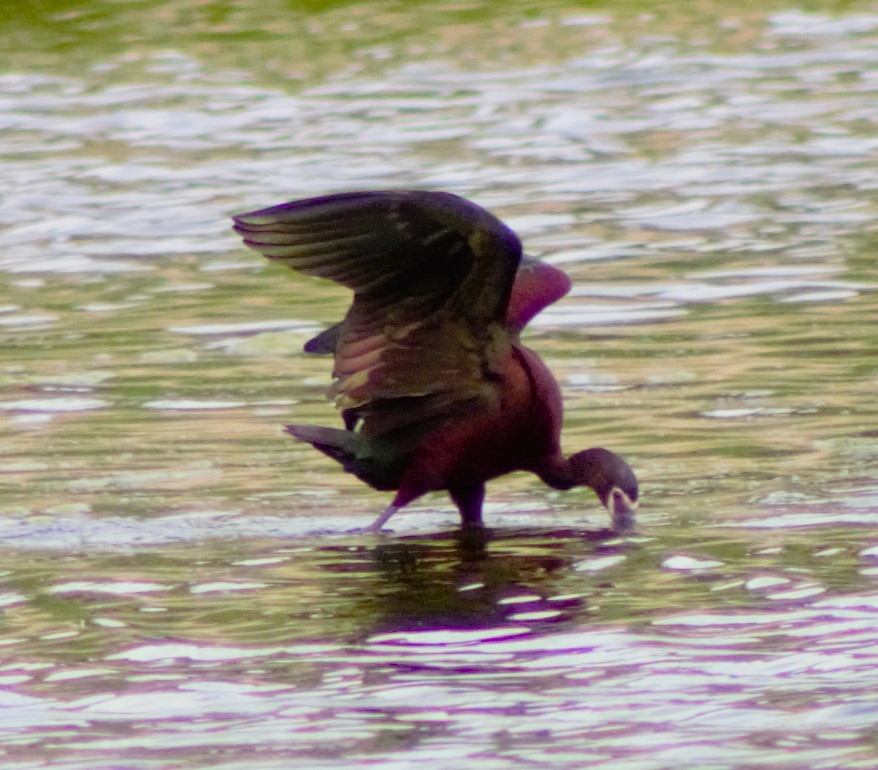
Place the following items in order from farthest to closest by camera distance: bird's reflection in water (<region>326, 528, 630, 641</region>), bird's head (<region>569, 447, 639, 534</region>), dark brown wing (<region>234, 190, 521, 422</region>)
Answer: bird's head (<region>569, 447, 639, 534</region>), dark brown wing (<region>234, 190, 521, 422</region>), bird's reflection in water (<region>326, 528, 630, 641</region>)

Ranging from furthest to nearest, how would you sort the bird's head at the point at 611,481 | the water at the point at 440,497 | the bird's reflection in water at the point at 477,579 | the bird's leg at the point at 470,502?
1. the bird's leg at the point at 470,502
2. the bird's head at the point at 611,481
3. the bird's reflection in water at the point at 477,579
4. the water at the point at 440,497

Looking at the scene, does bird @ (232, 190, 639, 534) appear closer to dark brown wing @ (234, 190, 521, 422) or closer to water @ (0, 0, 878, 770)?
dark brown wing @ (234, 190, 521, 422)

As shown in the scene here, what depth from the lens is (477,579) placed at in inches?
283

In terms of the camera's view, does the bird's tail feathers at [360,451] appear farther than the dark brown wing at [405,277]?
Yes

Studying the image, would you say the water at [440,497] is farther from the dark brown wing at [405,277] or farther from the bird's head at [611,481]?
the dark brown wing at [405,277]

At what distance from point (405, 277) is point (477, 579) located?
0.98m

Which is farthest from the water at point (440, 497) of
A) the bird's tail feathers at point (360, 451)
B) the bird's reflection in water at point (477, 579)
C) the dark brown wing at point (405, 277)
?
the dark brown wing at point (405, 277)

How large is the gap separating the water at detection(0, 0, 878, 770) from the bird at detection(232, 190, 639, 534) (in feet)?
0.83

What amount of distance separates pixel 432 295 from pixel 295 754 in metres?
2.36

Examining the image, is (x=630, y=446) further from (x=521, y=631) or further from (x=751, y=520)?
(x=521, y=631)

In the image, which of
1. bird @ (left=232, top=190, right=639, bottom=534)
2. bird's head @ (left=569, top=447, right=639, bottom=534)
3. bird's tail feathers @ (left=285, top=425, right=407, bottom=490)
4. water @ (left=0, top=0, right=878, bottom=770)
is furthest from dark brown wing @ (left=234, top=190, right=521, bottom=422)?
water @ (left=0, top=0, right=878, bottom=770)

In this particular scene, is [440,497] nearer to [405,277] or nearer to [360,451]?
[360,451]

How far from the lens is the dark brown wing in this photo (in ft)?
22.9

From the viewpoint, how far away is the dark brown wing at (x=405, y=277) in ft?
22.9
